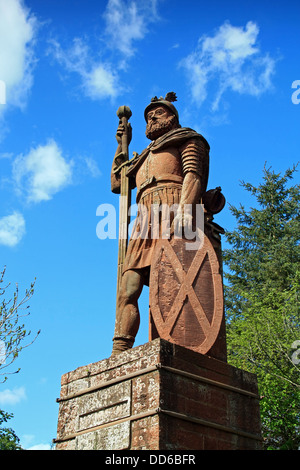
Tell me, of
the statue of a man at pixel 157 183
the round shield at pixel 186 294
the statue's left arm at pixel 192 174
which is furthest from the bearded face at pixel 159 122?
the round shield at pixel 186 294

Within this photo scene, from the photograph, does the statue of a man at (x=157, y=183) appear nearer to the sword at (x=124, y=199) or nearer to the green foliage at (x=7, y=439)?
the sword at (x=124, y=199)

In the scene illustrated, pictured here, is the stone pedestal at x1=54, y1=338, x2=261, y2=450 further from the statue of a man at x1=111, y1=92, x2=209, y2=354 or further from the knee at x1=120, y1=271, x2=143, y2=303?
the knee at x1=120, y1=271, x2=143, y2=303

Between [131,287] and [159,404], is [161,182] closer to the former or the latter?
[131,287]

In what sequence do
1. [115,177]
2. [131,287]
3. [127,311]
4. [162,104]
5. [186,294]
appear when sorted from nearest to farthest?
[186,294], [127,311], [131,287], [162,104], [115,177]

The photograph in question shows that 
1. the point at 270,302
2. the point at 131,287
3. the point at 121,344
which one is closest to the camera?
the point at 121,344

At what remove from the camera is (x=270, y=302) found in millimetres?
17594

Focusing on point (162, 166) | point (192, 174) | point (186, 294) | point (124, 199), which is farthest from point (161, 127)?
point (186, 294)

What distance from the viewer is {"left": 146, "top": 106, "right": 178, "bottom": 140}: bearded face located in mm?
7090

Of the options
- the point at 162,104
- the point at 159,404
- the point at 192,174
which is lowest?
the point at 159,404

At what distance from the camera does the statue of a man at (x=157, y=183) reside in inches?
241

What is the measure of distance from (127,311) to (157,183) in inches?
63.2

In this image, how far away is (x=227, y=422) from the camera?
5.21 meters

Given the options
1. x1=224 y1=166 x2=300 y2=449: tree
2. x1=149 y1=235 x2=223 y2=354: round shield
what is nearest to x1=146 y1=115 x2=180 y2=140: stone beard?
x1=149 y1=235 x2=223 y2=354: round shield
